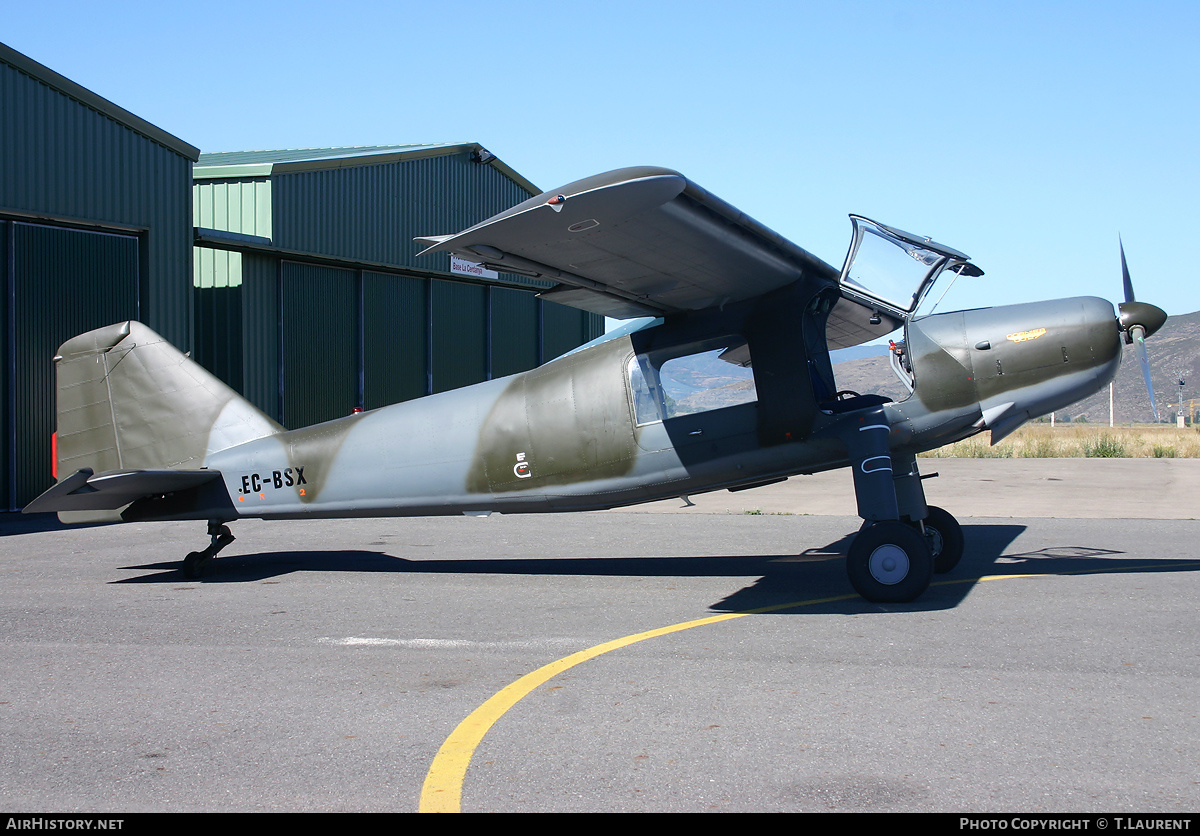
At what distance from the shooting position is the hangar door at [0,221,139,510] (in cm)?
1523

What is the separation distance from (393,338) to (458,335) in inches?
88.9

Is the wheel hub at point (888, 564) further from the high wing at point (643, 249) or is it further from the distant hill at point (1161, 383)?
the distant hill at point (1161, 383)

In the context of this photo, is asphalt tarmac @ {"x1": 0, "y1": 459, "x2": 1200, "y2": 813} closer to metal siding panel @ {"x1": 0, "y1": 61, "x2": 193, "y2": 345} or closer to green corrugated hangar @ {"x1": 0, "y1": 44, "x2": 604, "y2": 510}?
green corrugated hangar @ {"x1": 0, "y1": 44, "x2": 604, "y2": 510}

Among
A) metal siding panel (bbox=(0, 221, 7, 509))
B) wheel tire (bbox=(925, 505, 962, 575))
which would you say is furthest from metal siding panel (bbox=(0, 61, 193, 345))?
wheel tire (bbox=(925, 505, 962, 575))

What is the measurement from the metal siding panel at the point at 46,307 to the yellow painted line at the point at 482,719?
13.7 meters

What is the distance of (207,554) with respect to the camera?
8.98 metres

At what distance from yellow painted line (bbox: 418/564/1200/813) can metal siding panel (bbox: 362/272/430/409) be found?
16.6 meters

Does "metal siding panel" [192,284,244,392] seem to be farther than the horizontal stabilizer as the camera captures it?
Yes

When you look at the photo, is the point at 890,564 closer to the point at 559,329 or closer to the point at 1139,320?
the point at 1139,320

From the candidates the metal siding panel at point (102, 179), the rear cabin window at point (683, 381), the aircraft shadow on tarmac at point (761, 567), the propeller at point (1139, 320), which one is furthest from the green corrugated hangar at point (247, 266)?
the propeller at point (1139, 320)

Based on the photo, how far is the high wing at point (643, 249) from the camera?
5867mm
